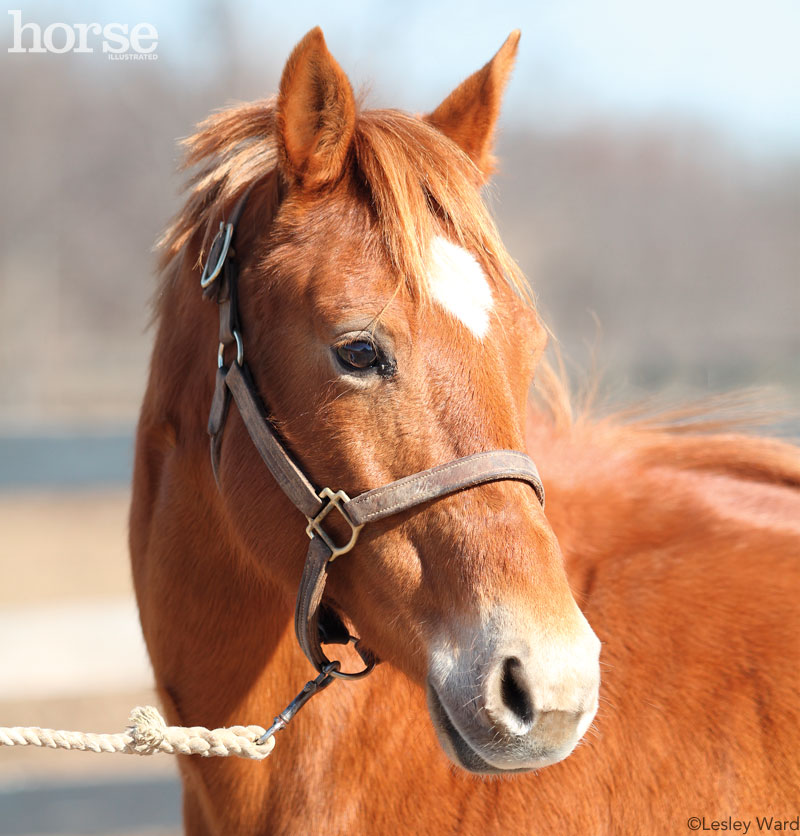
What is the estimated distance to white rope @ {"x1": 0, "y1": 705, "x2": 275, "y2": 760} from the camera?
1.90m

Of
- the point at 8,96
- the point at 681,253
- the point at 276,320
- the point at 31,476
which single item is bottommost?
the point at 681,253

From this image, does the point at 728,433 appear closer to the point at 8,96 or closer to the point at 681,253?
the point at 8,96

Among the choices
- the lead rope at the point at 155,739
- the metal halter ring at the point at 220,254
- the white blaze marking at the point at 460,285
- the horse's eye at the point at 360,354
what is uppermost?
the metal halter ring at the point at 220,254

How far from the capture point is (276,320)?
1913 mm

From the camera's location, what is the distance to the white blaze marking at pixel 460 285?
71.1 inches

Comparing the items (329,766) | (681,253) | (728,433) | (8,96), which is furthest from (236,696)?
(681,253)

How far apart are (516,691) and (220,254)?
1147 millimetres

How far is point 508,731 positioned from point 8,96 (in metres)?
30.8

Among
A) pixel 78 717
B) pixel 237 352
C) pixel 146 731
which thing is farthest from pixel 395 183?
pixel 78 717

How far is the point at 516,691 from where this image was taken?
63.7 inches

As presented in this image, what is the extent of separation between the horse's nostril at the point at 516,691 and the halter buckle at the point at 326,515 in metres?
0.40

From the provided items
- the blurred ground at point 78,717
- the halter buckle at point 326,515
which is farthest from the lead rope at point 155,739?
the blurred ground at point 78,717

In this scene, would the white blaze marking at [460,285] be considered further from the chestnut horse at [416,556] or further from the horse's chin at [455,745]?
the horse's chin at [455,745]

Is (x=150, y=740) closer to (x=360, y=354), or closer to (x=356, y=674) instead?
(x=356, y=674)
